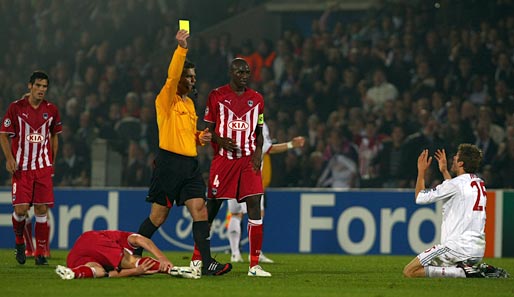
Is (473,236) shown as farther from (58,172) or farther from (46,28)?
(46,28)

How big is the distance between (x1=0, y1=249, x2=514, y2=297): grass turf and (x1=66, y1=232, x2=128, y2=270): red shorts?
199 millimetres

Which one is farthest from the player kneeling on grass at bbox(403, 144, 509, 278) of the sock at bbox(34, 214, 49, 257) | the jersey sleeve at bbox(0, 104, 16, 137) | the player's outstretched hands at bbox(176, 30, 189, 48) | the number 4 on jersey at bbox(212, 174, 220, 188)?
the jersey sleeve at bbox(0, 104, 16, 137)

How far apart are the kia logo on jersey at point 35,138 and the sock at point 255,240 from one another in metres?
3.17

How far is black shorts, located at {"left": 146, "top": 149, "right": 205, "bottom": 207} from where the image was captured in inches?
377

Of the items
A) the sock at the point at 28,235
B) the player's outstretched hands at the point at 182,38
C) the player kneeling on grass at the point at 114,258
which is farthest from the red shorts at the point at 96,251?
the sock at the point at 28,235

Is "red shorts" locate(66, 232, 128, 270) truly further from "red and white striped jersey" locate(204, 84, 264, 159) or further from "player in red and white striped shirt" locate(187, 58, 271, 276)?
"red and white striped jersey" locate(204, 84, 264, 159)

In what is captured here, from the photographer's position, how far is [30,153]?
11.9 meters

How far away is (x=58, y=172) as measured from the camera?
18547 millimetres

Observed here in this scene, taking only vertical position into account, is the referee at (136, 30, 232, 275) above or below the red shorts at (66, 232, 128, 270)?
above

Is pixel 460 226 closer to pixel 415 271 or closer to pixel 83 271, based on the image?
pixel 415 271

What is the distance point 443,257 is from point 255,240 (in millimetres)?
1735

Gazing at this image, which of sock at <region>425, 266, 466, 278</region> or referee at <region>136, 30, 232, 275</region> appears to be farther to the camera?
sock at <region>425, 266, 466, 278</region>

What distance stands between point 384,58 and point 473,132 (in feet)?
8.71

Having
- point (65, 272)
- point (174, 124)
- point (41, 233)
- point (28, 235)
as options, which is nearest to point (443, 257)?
point (174, 124)
